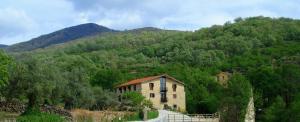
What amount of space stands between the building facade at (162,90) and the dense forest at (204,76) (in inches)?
90.3

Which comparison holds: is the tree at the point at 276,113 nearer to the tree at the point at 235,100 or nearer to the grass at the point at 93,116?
the tree at the point at 235,100

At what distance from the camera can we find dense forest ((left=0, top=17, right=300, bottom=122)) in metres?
43.0

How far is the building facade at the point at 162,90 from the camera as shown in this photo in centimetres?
8812

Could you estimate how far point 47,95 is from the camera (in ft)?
141

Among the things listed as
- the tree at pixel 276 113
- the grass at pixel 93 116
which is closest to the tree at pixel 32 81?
the grass at pixel 93 116

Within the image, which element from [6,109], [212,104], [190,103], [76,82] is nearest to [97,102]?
[76,82]

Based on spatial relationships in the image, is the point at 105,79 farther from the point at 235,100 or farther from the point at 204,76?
the point at 235,100

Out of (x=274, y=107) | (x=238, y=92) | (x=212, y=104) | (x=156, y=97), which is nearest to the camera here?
(x=238, y=92)

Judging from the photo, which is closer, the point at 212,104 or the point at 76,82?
the point at 76,82

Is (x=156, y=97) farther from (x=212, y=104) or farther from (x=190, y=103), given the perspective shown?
(x=212, y=104)

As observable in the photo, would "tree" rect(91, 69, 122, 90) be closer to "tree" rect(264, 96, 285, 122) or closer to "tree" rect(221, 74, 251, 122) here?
"tree" rect(264, 96, 285, 122)

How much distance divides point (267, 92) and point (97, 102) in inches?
1211

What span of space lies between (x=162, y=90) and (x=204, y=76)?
15059mm

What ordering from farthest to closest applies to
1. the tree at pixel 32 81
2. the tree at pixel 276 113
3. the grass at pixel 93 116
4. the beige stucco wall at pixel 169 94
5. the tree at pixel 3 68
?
1. the beige stucco wall at pixel 169 94
2. the tree at pixel 276 113
3. the tree at pixel 32 81
4. the grass at pixel 93 116
5. the tree at pixel 3 68
